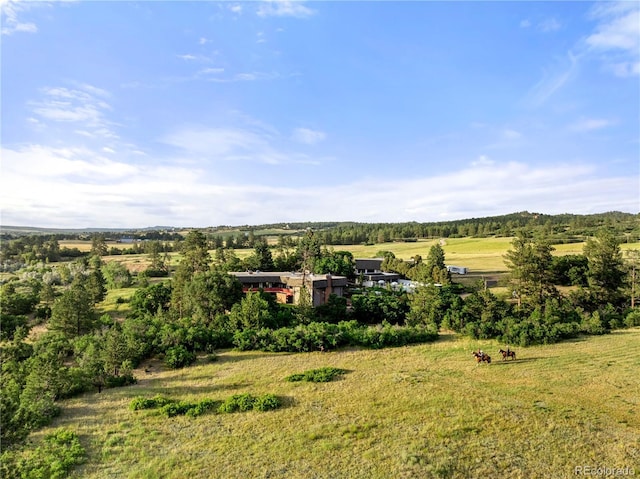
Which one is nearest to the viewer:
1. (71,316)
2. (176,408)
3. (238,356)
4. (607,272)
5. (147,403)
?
(176,408)

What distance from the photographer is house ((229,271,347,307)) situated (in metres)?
54.8

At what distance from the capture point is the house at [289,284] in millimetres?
54844

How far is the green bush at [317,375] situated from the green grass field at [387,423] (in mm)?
648

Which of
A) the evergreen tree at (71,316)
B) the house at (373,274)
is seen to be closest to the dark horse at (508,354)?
the evergreen tree at (71,316)

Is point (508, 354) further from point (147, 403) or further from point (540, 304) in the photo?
point (147, 403)

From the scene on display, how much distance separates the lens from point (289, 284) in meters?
57.9

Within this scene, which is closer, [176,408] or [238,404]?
[176,408]

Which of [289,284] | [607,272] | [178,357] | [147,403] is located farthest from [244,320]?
[607,272]

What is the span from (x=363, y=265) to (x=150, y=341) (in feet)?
197

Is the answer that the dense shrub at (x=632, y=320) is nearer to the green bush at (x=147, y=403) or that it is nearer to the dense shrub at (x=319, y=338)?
the dense shrub at (x=319, y=338)

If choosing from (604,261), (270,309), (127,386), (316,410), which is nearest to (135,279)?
(270,309)

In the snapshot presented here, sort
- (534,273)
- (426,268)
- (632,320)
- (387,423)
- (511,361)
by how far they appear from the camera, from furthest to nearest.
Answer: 1. (426,268)
2. (534,273)
3. (632,320)
4. (511,361)
5. (387,423)

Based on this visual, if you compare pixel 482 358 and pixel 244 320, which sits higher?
pixel 244 320

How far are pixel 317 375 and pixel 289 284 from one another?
3161 cm
